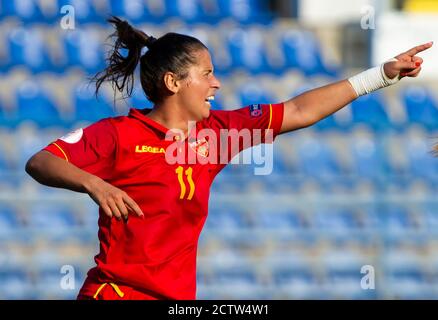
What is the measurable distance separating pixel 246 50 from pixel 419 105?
1.83 m

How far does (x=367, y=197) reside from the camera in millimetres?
8141

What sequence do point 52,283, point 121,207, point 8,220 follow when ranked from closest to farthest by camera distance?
point 121,207, point 8,220, point 52,283

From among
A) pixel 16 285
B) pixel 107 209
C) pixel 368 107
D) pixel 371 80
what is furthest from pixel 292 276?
pixel 107 209

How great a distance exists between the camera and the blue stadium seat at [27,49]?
34.7 ft

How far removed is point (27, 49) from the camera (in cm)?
1070

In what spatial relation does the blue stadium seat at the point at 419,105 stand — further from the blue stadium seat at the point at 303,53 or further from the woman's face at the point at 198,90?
the woman's face at the point at 198,90

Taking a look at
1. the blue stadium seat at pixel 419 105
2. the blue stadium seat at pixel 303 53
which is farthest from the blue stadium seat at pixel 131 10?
the blue stadium seat at pixel 419 105

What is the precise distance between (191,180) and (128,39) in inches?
29.3

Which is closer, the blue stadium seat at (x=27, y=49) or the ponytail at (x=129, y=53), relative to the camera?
the ponytail at (x=129, y=53)

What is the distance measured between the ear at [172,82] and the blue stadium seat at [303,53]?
247 inches

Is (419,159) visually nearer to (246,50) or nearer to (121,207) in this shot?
(246,50)

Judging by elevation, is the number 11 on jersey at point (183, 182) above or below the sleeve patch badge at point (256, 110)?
below
